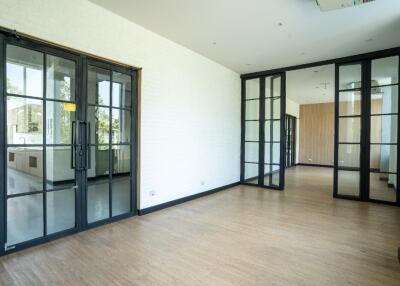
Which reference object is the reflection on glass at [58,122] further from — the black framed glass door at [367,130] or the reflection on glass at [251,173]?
the black framed glass door at [367,130]

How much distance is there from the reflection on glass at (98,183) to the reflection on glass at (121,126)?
265mm

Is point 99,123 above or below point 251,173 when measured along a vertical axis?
above

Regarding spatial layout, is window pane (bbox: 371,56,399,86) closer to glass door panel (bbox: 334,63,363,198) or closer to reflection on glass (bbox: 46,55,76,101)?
glass door panel (bbox: 334,63,363,198)

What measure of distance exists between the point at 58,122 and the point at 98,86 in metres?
0.83

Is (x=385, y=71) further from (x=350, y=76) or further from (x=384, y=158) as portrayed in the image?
(x=384, y=158)

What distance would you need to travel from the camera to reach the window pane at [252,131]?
23.0ft

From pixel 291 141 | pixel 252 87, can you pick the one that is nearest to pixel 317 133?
pixel 291 141

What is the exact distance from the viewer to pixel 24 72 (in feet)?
9.58

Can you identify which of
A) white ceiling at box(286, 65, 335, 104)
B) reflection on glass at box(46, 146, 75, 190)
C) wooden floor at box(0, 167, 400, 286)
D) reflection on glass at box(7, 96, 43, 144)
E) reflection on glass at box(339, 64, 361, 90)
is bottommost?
wooden floor at box(0, 167, 400, 286)

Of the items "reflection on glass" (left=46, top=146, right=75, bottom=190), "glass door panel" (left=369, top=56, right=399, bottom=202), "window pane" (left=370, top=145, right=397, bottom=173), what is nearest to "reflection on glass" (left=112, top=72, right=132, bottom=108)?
"reflection on glass" (left=46, top=146, right=75, bottom=190)

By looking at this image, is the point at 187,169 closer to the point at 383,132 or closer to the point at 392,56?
the point at 383,132

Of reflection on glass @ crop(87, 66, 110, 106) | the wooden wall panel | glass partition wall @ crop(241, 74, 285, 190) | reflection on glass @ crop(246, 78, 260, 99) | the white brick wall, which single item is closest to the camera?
the white brick wall

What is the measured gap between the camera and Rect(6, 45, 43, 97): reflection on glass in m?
2.80

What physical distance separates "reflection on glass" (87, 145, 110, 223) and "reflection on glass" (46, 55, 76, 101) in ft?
2.89
